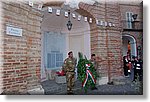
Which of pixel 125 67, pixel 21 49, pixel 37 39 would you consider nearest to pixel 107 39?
pixel 125 67

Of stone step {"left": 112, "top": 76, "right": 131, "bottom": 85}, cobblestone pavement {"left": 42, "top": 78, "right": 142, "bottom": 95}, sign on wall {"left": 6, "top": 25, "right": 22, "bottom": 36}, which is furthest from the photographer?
stone step {"left": 112, "top": 76, "right": 131, "bottom": 85}

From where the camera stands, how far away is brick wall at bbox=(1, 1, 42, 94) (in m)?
2.01

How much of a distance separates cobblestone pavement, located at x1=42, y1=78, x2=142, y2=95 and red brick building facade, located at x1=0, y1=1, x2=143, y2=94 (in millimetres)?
115

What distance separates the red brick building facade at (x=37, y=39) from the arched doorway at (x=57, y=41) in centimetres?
5

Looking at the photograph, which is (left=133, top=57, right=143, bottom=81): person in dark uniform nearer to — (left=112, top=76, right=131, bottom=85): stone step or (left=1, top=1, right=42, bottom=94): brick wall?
(left=112, top=76, right=131, bottom=85): stone step

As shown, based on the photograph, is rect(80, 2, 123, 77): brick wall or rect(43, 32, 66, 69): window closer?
rect(43, 32, 66, 69): window

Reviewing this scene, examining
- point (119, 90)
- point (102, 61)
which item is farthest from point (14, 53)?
point (119, 90)

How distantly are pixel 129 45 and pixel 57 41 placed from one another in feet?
2.30

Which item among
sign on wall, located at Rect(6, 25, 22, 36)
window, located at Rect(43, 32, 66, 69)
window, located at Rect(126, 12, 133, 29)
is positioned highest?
window, located at Rect(126, 12, 133, 29)

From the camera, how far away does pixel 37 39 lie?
2.17 meters

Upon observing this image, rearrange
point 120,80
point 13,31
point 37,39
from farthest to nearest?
point 120,80 → point 37,39 → point 13,31

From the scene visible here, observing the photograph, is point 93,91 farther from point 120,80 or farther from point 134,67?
point 134,67

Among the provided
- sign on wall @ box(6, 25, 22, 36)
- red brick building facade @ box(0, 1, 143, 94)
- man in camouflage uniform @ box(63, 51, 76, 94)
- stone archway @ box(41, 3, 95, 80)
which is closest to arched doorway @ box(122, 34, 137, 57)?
red brick building facade @ box(0, 1, 143, 94)

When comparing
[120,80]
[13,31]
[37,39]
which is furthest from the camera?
[120,80]
